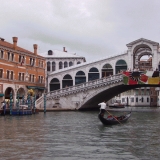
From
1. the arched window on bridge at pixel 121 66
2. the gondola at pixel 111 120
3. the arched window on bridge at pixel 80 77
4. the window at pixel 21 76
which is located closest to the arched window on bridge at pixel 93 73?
the arched window on bridge at pixel 80 77

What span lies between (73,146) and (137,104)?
2104 inches

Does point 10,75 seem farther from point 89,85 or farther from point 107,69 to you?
point 107,69

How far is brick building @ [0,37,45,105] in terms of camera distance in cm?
3075

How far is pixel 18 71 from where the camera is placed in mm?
33000

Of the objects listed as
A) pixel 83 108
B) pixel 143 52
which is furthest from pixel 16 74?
pixel 143 52

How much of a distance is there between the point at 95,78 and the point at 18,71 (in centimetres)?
839

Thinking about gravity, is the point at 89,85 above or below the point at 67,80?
below

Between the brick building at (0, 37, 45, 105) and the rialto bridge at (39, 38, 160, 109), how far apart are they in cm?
197

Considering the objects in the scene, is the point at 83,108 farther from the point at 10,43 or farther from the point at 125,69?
the point at 10,43

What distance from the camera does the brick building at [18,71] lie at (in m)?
30.8

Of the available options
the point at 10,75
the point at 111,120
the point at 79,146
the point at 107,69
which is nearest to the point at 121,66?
the point at 107,69

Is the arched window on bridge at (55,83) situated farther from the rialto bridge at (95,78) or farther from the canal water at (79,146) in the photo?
the canal water at (79,146)

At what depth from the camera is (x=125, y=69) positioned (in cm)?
3559

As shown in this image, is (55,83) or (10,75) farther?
(55,83)
